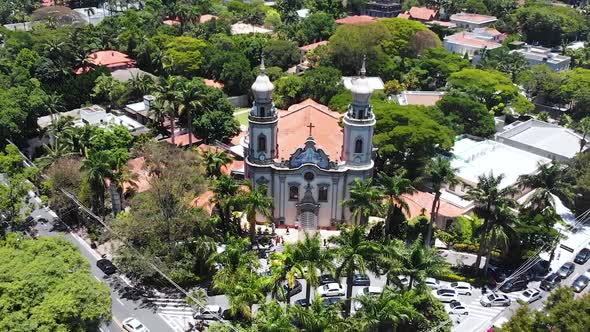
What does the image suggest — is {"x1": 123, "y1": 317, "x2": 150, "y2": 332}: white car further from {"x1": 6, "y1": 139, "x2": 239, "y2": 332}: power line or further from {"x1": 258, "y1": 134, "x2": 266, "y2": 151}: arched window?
{"x1": 258, "y1": 134, "x2": 266, "y2": 151}: arched window

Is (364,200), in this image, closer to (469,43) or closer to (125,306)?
(125,306)

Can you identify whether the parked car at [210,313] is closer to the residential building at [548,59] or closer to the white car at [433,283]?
the white car at [433,283]

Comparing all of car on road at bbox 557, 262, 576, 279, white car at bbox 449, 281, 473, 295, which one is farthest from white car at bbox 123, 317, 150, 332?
car on road at bbox 557, 262, 576, 279

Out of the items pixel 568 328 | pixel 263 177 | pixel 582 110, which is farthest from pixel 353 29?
pixel 568 328

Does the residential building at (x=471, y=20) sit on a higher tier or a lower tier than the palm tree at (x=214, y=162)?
lower

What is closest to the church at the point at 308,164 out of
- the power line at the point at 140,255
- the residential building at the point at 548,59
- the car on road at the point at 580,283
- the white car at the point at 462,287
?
the white car at the point at 462,287

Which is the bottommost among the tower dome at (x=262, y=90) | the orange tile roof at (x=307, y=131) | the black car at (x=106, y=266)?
the black car at (x=106, y=266)

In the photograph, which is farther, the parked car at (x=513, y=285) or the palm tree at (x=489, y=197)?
the parked car at (x=513, y=285)

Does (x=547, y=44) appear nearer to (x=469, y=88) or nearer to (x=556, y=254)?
(x=469, y=88)
